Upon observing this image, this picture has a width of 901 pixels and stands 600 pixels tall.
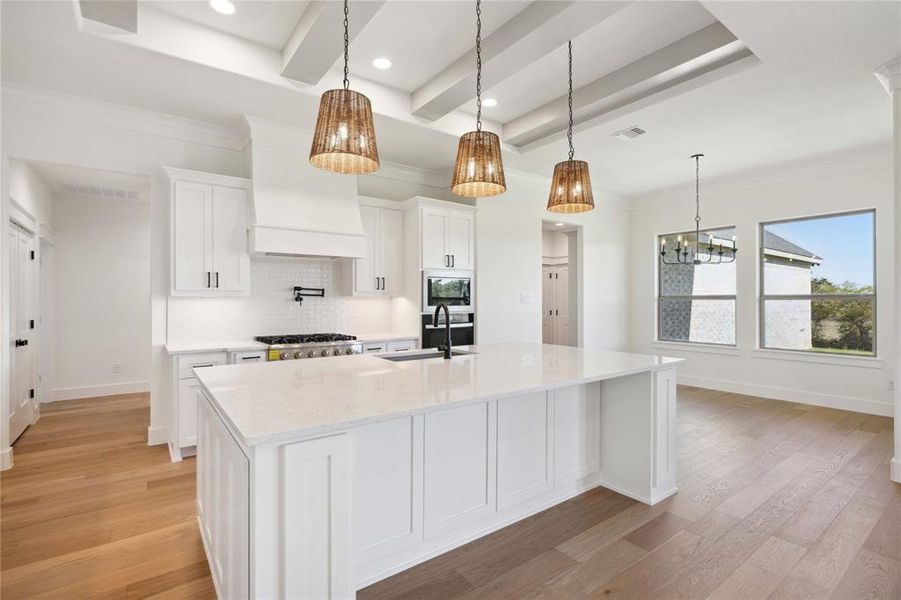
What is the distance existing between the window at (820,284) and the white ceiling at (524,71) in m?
1.09

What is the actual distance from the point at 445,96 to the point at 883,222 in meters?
4.96

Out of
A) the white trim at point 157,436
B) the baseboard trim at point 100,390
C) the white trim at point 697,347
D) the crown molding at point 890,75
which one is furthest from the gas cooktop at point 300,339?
the white trim at point 697,347

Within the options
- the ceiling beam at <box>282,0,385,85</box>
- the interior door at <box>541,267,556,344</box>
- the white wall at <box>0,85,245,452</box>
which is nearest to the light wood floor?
the white wall at <box>0,85,245,452</box>

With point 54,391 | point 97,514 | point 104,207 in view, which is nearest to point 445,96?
point 97,514

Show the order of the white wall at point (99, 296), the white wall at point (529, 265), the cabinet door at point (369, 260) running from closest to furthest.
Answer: the cabinet door at point (369, 260) → the white wall at point (529, 265) → the white wall at point (99, 296)

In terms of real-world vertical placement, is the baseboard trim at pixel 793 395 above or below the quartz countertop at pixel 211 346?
below

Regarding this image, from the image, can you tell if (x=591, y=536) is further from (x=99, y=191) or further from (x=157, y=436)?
(x=99, y=191)

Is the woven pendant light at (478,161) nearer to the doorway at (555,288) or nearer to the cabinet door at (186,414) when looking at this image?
the cabinet door at (186,414)

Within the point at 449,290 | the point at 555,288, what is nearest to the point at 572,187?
the point at 449,290

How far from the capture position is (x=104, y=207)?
5.81 metres

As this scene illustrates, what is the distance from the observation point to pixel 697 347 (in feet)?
21.1

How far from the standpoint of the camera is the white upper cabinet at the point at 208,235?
12.4ft

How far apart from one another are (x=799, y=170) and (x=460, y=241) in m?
4.15

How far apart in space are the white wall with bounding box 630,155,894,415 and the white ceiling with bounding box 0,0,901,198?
655 millimetres
